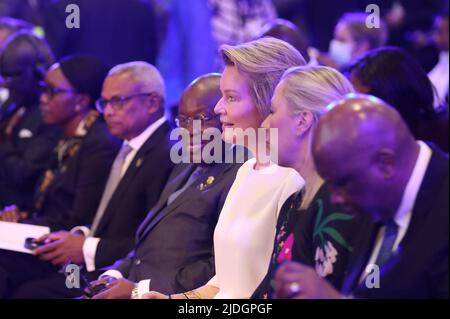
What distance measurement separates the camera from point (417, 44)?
7160mm

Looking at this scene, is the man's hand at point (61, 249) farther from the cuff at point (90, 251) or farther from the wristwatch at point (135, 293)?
the wristwatch at point (135, 293)

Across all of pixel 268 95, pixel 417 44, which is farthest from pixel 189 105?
pixel 417 44

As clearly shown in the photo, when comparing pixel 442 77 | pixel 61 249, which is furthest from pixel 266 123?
pixel 442 77

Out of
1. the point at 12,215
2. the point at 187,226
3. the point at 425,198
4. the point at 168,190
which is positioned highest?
the point at 425,198

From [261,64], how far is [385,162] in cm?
109

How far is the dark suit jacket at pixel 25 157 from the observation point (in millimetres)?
4809

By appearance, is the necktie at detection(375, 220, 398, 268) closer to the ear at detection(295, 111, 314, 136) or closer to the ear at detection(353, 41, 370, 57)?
the ear at detection(295, 111, 314, 136)

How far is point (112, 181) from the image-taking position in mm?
4051

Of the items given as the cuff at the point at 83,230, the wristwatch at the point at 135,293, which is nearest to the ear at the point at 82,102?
the cuff at the point at 83,230

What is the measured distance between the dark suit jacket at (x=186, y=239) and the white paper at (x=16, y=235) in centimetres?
75

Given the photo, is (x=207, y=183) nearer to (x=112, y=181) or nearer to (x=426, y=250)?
(x=112, y=181)

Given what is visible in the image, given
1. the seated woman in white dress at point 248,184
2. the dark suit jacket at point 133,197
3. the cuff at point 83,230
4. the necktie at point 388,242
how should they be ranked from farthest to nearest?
1. the cuff at point 83,230
2. the dark suit jacket at point 133,197
3. the seated woman in white dress at point 248,184
4. the necktie at point 388,242
